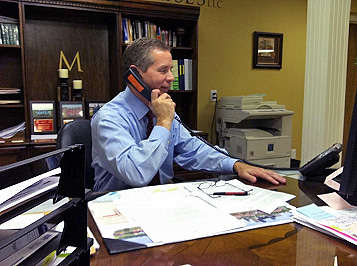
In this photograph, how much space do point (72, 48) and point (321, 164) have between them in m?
2.42

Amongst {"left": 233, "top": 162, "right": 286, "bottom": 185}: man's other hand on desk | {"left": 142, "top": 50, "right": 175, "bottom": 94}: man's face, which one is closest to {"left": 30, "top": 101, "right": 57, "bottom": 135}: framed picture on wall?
{"left": 142, "top": 50, "right": 175, "bottom": 94}: man's face

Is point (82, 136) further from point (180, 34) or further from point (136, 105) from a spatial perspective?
point (180, 34)

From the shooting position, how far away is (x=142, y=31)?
2924 mm

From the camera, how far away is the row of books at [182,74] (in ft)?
10.1

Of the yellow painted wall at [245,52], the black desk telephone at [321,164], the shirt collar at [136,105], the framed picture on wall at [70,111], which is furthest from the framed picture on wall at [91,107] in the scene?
the black desk telephone at [321,164]

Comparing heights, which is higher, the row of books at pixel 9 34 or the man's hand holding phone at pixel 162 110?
the row of books at pixel 9 34

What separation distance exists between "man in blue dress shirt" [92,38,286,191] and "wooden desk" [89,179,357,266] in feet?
1.48

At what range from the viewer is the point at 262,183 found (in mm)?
1336

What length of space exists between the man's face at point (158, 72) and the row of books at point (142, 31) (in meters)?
1.36

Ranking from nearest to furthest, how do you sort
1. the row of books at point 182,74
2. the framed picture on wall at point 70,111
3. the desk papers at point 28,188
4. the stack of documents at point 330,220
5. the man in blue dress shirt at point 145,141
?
the desk papers at point 28,188 → the stack of documents at point 330,220 → the man in blue dress shirt at point 145,141 → the framed picture on wall at point 70,111 → the row of books at point 182,74

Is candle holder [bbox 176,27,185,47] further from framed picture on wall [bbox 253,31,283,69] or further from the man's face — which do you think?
the man's face

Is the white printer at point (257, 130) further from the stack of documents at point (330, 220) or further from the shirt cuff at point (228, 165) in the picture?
the stack of documents at point (330, 220)

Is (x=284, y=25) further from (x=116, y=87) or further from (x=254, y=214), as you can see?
(x=254, y=214)

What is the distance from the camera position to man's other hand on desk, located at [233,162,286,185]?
133 centimetres
